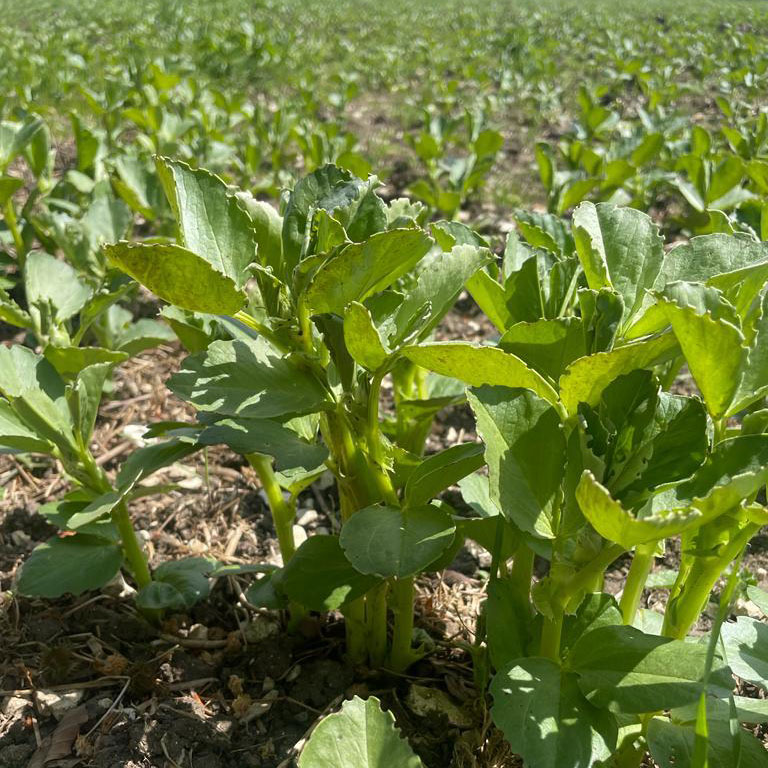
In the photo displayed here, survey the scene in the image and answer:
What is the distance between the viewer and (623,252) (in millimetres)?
1127

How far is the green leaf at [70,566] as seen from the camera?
1.46m

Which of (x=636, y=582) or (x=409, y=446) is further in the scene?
(x=409, y=446)

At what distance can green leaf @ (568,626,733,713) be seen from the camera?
96 cm

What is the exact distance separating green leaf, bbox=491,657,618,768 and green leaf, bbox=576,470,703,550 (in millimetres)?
276

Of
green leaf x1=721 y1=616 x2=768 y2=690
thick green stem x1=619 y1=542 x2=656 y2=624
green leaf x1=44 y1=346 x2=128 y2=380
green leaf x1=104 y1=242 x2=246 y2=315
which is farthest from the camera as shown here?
green leaf x1=44 y1=346 x2=128 y2=380

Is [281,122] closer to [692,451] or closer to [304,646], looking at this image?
[304,646]

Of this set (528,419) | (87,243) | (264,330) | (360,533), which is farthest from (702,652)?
(87,243)

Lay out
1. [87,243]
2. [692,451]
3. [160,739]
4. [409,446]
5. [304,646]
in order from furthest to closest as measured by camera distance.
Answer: [87,243] → [409,446] → [304,646] → [160,739] → [692,451]

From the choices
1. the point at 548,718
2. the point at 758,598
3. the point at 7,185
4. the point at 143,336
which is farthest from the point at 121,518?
the point at 7,185

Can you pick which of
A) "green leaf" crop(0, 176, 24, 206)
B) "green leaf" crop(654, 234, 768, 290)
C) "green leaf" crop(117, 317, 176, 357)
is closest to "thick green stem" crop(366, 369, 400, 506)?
"green leaf" crop(654, 234, 768, 290)

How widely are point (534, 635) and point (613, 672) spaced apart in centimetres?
17

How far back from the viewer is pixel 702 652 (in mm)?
983

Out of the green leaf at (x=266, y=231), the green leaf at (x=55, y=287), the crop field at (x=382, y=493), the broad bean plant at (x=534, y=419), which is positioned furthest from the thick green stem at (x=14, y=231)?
the green leaf at (x=266, y=231)

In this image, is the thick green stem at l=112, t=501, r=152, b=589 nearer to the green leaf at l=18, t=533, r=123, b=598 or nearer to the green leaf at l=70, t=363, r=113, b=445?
the green leaf at l=18, t=533, r=123, b=598
